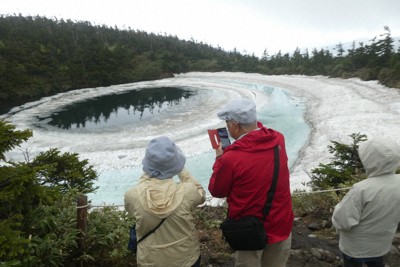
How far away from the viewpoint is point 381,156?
211cm

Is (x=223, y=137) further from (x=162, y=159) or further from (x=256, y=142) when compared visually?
(x=162, y=159)

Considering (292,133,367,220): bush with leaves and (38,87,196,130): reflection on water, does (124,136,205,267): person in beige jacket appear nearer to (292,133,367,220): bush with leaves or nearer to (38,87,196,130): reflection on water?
(292,133,367,220): bush with leaves

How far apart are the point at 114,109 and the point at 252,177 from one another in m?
22.5

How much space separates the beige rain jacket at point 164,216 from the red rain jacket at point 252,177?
238 mm

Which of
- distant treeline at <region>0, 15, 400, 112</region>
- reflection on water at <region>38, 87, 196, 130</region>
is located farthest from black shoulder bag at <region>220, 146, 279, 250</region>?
distant treeline at <region>0, 15, 400, 112</region>

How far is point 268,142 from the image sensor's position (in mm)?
2092

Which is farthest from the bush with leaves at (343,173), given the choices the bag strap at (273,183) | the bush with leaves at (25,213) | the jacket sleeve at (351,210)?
the bush with leaves at (25,213)

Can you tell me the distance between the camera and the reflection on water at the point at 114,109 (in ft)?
62.0

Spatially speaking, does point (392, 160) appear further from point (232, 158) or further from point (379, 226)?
point (232, 158)

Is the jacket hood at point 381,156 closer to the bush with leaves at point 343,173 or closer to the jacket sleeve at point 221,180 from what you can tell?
the jacket sleeve at point 221,180

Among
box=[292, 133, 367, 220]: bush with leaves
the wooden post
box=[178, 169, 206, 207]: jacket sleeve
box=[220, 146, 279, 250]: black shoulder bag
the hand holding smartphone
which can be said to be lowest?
box=[292, 133, 367, 220]: bush with leaves

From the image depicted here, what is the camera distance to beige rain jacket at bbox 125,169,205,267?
6.58 ft

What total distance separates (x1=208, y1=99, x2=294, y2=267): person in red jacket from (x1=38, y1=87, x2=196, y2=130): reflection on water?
54.8 ft

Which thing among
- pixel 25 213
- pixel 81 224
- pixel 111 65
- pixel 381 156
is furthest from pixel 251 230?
pixel 111 65
